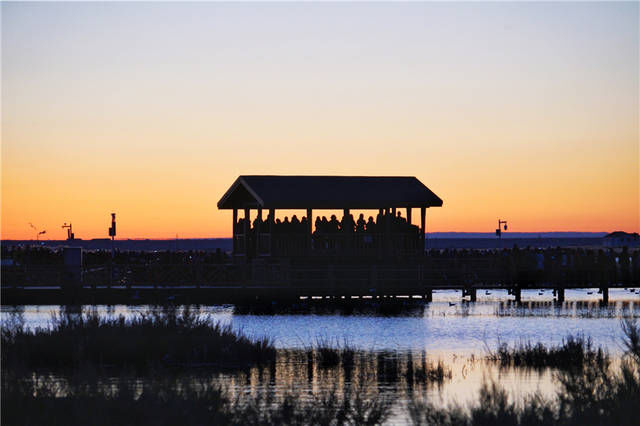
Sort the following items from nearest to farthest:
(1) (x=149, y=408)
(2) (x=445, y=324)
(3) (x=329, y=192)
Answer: (1) (x=149, y=408) < (2) (x=445, y=324) < (3) (x=329, y=192)

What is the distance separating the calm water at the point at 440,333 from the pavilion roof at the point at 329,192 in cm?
500

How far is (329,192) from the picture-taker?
52.1 m

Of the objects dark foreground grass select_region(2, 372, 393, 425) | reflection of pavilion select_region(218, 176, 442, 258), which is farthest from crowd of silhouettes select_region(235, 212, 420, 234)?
dark foreground grass select_region(2, 372, 393, 425)

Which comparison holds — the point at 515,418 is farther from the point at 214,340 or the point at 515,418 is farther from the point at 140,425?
the point at 214,340

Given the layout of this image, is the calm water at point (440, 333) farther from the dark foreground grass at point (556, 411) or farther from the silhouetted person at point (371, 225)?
the silhouetted person at point (371, 225)

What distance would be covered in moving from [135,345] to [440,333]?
12872 millimetres

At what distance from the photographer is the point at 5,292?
164 ft

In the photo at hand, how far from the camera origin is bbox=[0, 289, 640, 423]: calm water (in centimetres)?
2552

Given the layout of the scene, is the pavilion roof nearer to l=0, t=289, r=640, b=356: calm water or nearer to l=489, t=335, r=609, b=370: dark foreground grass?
l=0, t=289, r=640, b=356: calm water

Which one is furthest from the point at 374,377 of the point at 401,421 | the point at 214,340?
the point at 401,421

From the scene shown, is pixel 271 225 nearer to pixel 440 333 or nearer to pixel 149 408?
pixel 440 333

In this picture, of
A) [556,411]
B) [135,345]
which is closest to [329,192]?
[135,345]


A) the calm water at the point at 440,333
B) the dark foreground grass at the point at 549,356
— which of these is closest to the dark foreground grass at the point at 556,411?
the calm water at the point at 440,333

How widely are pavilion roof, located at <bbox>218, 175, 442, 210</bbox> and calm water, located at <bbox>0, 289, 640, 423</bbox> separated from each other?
500cm
